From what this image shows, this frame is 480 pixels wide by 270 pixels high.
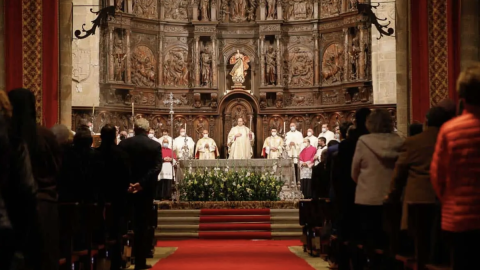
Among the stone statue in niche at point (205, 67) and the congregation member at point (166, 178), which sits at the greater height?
the stone statue in niche at point (205, 67)

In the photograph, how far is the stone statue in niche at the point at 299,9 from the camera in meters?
25.6

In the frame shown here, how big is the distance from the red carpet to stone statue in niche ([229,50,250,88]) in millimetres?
10875

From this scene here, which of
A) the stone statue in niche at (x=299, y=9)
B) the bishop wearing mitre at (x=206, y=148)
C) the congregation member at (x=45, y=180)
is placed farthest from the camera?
the stone statue in niche at (x=299, y=9)

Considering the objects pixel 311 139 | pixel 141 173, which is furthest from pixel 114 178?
pixel 311 139

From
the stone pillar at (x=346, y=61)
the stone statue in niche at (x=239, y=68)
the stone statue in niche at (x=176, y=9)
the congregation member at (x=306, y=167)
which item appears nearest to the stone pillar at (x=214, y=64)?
the stone statue in niche at (x=239, y=68)

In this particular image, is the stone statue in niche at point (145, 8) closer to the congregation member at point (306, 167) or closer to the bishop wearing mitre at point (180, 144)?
the bishop wearing mitre at point (180, 144)

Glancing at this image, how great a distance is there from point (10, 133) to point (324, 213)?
6603 millimetres

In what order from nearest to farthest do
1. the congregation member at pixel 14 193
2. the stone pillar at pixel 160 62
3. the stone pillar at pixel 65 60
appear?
the congregation member at pixel 14 193 < the stone pillar at pixel 65 60 < the stone pillar at pixel 160 62

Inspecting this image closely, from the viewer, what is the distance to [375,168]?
Answer: 754 centimetres

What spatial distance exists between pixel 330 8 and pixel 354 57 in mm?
2150

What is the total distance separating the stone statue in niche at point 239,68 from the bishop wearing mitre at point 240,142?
2.03 meters

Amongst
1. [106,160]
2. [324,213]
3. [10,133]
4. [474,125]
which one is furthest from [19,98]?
[324,213]

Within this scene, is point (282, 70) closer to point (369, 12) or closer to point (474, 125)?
point (369, 12)

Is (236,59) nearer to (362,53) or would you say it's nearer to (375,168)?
(362,53)
